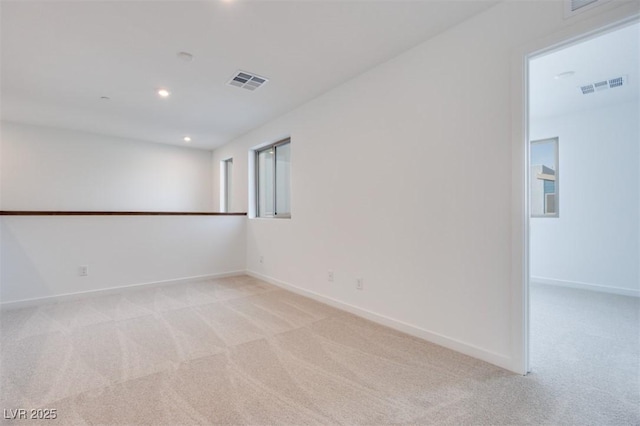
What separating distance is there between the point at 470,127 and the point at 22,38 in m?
3.64

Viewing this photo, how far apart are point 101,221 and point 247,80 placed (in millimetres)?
2757

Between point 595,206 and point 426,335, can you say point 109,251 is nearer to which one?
point 426,335

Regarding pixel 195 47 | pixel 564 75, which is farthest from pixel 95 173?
pixel 564 75

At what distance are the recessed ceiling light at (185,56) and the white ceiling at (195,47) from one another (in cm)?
5

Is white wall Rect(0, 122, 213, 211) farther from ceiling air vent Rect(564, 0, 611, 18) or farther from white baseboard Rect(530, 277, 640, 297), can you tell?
white baseboard Rect(530, 277, 640, 297)

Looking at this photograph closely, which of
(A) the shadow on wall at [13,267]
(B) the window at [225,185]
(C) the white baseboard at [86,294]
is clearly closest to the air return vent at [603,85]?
(C) the white baseboard at [86,294]

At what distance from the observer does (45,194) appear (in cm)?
474

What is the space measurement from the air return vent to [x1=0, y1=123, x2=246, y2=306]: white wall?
512 centimetres

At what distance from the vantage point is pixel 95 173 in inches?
203

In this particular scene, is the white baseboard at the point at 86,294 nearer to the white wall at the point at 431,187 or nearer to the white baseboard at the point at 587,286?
the white wall at the point at 431,187

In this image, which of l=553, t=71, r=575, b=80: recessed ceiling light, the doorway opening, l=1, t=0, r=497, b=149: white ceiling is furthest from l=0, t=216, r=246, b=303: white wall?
l=553, t=71, r=575, b=80: recessed ceiling light

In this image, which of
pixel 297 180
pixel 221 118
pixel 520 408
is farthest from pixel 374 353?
pixel 221 118

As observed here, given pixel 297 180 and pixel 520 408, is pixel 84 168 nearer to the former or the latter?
pixel 297 180

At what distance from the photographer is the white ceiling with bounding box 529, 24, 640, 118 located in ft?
8.19
